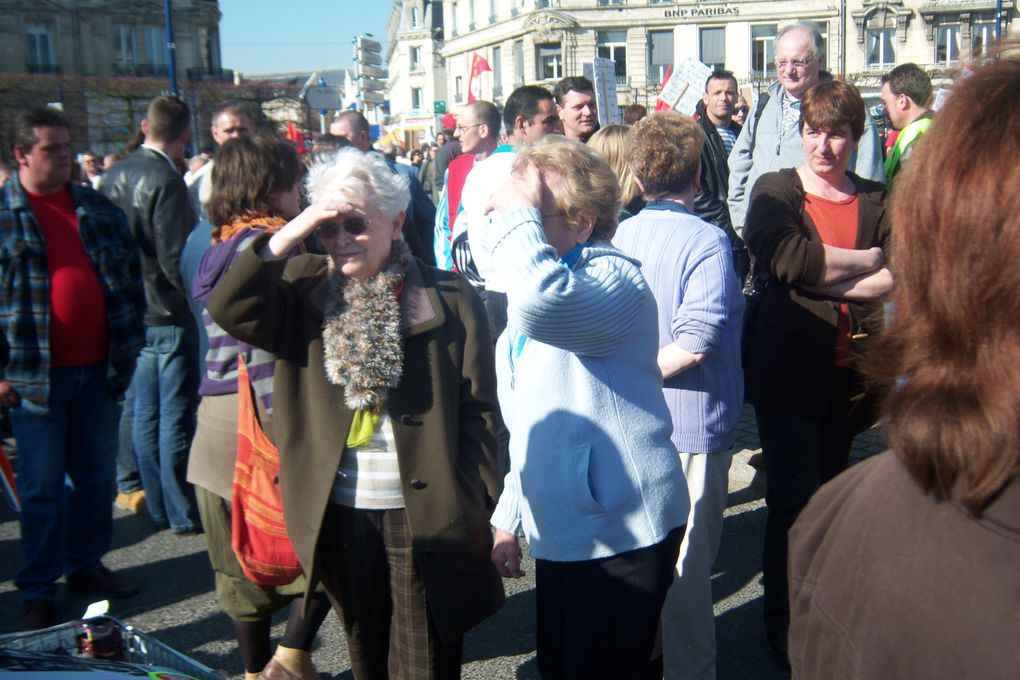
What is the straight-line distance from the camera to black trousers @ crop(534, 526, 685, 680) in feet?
8.11

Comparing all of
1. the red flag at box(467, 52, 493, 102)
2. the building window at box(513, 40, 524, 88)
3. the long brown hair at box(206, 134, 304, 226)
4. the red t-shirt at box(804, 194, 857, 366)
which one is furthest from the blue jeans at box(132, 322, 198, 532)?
the building window at box(513, 40, 524, 88)

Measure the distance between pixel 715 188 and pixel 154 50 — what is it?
52881 millimetres

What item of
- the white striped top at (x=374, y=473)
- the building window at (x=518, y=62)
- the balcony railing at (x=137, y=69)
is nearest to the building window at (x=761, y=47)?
the building window at (x=518, y=62)

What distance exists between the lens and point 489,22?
2613 inches

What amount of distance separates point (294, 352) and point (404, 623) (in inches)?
33.3

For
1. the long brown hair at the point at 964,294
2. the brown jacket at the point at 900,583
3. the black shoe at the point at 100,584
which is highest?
the long brown hair at the point at 964,294

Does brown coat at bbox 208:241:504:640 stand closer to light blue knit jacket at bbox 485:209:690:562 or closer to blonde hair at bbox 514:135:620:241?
light blue knit jacket at bbox 485:209:690:562

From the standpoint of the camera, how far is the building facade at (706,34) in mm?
54969

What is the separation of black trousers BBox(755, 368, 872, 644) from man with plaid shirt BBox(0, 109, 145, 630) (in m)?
2.85

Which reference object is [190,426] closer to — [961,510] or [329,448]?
[329,448]

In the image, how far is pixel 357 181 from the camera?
264 centimetres

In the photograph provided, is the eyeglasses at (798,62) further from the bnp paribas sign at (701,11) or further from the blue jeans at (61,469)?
the bnp paribas sign at (701,11)

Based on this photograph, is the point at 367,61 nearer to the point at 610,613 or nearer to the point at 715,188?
the point at 715,188

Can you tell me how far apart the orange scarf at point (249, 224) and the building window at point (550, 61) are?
59.4m
